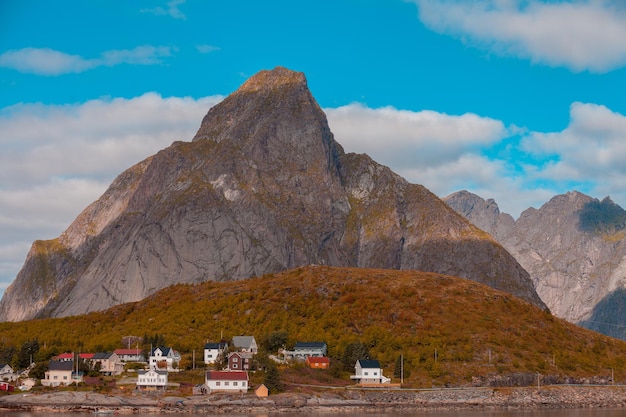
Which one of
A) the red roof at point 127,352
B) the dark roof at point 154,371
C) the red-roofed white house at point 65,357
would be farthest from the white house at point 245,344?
the red-roofed white house at point 65,357

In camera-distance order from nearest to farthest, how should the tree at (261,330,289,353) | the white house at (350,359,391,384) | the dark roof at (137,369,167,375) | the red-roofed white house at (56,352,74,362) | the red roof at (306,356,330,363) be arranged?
the dark roof at (137,369,167,375)
the white house at (350,359,391,384)
the red-roofed white house at (56,352,74,362)
the red roof at (306,356,330,363)
the tree at (261,330,289,353)

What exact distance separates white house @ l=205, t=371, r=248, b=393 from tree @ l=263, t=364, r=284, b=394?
11.8 feet

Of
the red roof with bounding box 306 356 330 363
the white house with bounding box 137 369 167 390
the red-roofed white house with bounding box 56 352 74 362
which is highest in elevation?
the red-roofed white house with bounding box 56 352 74 362

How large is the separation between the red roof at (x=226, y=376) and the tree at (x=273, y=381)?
12.4ft

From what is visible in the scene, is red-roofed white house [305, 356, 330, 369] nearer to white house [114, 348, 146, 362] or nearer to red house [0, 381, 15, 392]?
white house [114, 348, 146, 362]

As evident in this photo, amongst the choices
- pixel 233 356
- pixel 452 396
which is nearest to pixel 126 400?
pixel 233 356

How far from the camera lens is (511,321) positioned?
188m

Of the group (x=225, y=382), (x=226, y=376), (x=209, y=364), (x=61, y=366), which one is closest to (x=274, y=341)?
(x=209, y=364)

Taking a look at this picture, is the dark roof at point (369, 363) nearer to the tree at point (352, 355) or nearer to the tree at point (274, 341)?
the tree at point (352, 355)

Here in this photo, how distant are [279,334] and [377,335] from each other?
63.4 ft

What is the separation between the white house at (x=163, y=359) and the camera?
16125 cm

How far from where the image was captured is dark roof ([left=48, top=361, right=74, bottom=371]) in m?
152

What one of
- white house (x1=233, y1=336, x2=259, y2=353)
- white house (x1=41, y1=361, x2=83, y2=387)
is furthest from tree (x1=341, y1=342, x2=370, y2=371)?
white house (x1=41, y1=361, x2=83, y2=387)

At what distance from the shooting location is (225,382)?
147 metres
